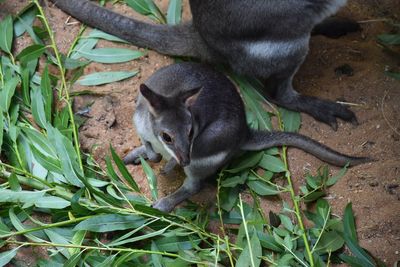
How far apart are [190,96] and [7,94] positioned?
161 centimetres

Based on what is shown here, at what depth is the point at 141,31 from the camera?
519 centimetres

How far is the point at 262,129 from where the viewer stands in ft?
16.2

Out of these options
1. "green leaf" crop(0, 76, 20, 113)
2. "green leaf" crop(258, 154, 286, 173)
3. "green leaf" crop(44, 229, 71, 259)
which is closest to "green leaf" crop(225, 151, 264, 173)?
"green leaf" crop(258, 154, 286, 173)

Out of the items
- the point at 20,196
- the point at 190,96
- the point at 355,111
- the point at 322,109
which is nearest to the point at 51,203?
the point at 20,196

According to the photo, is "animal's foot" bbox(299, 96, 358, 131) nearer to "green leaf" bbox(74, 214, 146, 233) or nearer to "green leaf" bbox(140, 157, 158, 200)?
"green leaf" bbox(140, 157, 158, 200)

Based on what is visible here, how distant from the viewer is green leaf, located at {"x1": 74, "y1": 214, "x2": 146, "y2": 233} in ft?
14.0

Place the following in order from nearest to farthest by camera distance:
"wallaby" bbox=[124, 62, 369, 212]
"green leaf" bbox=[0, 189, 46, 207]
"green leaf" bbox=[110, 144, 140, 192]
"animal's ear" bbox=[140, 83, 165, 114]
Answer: "animal's ear" bbox=[140, 83, 165, 114], "wallaby" bbox=[124, 62, 369, 212], "green leaf" bbox=[0, 189, 46, 207], "green leaf" bbox=[110, 144, 140, 192]

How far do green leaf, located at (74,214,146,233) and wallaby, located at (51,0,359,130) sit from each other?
4.63ft

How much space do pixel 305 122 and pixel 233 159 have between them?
0.70 meters

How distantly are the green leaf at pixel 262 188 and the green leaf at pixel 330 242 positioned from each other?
49cm

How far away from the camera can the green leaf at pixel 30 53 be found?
504 centimetres

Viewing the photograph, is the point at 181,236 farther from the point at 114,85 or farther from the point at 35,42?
the point at 35,42

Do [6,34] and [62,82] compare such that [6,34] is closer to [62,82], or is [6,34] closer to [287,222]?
[62,82]

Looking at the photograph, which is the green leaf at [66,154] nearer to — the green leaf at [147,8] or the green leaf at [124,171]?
the green leaf at [124,171]
